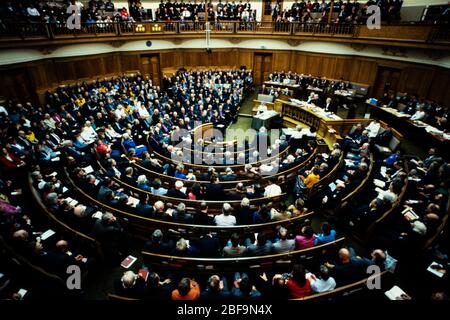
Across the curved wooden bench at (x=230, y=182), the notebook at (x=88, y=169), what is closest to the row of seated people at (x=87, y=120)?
the notebook at (x=88, y=169)

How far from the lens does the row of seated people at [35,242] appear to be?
459 centimetres

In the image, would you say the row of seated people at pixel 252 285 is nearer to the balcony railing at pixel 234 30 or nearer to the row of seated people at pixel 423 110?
the row of seated people at pixel 423 110

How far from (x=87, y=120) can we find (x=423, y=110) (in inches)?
585

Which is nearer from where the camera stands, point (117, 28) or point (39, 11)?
point (39, 11)

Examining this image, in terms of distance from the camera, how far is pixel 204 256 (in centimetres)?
490

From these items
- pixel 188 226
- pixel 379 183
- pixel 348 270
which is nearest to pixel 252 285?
pixel 348 270

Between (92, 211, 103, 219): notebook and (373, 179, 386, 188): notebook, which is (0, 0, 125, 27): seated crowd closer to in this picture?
(92, 211, 103, 219): notebook

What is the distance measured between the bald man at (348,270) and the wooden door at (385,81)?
13.3 m


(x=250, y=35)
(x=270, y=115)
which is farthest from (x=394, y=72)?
(x=250, y=35)

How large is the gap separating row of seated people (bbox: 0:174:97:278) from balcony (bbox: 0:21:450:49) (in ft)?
30.1

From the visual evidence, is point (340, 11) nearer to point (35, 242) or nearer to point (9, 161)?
point (9, 161)

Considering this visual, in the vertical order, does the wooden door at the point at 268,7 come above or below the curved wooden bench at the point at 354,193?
above

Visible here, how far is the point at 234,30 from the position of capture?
17.8m

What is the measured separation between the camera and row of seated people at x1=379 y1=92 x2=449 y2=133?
9691 mm
